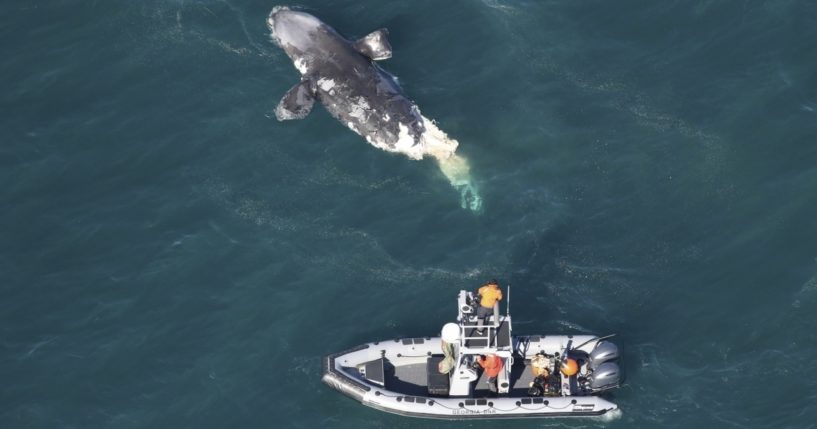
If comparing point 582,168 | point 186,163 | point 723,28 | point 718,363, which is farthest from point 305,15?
point 718,363

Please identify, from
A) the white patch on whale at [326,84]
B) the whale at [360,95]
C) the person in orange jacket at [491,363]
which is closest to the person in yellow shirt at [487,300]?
the person in orange jacket at [491,363]

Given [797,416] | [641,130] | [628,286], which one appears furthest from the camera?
[641,130]

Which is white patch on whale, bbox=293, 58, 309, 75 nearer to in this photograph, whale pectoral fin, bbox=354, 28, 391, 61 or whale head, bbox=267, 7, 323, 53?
whale head, bbox=267, 7, 323, 53

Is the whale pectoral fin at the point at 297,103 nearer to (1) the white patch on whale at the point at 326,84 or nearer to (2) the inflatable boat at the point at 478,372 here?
(1) the white patch on whale at the point at 326,84

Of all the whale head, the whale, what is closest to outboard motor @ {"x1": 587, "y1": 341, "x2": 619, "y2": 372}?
the whale

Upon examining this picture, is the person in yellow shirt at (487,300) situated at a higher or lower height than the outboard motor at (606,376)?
higher

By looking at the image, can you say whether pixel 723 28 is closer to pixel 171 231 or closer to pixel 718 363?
pixel 718 363
